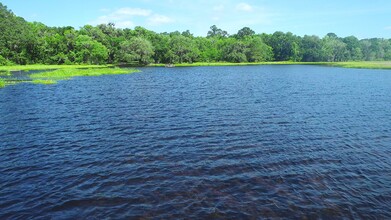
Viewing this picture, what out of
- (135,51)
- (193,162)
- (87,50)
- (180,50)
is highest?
(180,50)

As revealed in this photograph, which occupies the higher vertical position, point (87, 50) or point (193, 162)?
point (87, 50)

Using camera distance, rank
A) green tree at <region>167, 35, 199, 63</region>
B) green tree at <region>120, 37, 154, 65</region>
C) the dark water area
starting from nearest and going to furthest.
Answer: the dark water area
green tree at <region>120, 37, 154, 65</region>
green tree at <region>167, 35, 199, 63</region>

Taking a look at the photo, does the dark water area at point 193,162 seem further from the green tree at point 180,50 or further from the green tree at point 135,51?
the green tree at point 180,50

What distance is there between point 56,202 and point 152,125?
18556 mm

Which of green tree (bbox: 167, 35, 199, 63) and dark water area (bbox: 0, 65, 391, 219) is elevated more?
green tree (bbox: 167, 35, 199, 63)

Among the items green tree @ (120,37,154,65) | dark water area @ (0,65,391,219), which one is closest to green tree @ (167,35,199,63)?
green tree @ (120,37,154,65)

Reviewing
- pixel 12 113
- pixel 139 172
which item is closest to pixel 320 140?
pixel 139 172

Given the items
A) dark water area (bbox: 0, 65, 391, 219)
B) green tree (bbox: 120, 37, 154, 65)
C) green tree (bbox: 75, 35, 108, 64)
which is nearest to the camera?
dark water area (bbox: 0, 65, 391, 219)

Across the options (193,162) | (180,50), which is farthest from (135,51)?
(193,162)

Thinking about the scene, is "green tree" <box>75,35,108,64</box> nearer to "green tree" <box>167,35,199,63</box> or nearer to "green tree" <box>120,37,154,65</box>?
"green tree" <box>120,37,154,65</box>

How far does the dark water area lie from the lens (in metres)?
16.4

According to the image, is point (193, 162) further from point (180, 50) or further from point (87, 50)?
point (180, 50)

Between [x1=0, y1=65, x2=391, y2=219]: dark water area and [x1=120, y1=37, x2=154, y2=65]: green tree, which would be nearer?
[x1=0, y1=65, x2=391, y2=219]: dark water area

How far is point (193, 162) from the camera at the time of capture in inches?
910
